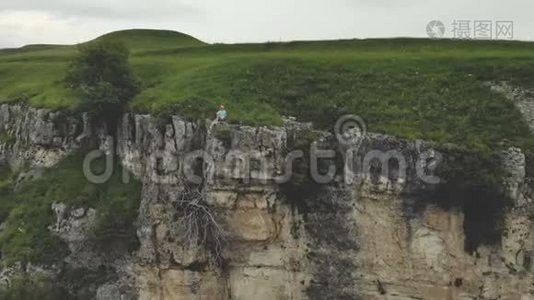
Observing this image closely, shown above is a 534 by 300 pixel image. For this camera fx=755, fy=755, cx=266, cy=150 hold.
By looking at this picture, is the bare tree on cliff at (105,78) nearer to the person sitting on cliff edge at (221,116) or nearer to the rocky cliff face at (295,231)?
the rocky cliff face at (295,231)

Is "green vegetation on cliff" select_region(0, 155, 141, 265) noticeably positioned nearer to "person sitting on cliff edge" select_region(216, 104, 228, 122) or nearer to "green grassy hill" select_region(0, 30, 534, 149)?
"green grassy hill" select_region(0, 30, 534, 149)

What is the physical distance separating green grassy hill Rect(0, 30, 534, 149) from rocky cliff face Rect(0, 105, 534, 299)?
129cm

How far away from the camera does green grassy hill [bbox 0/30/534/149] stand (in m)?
32.5

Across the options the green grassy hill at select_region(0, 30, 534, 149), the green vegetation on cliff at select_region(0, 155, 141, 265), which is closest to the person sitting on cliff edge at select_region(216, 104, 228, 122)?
the green grassy hill at select_region(0, 30, 534, 149)

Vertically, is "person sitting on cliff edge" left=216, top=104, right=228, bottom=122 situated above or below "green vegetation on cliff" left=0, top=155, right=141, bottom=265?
Result: above

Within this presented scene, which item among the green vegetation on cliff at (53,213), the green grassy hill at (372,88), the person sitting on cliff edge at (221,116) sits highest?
the green grassy hill at (372,88)

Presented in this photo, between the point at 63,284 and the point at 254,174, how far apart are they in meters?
11.0

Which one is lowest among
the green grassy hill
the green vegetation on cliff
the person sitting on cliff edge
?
the green vegetation on cliff

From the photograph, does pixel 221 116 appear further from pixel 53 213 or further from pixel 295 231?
pixel 53 213

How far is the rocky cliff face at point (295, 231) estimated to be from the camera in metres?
30.6
